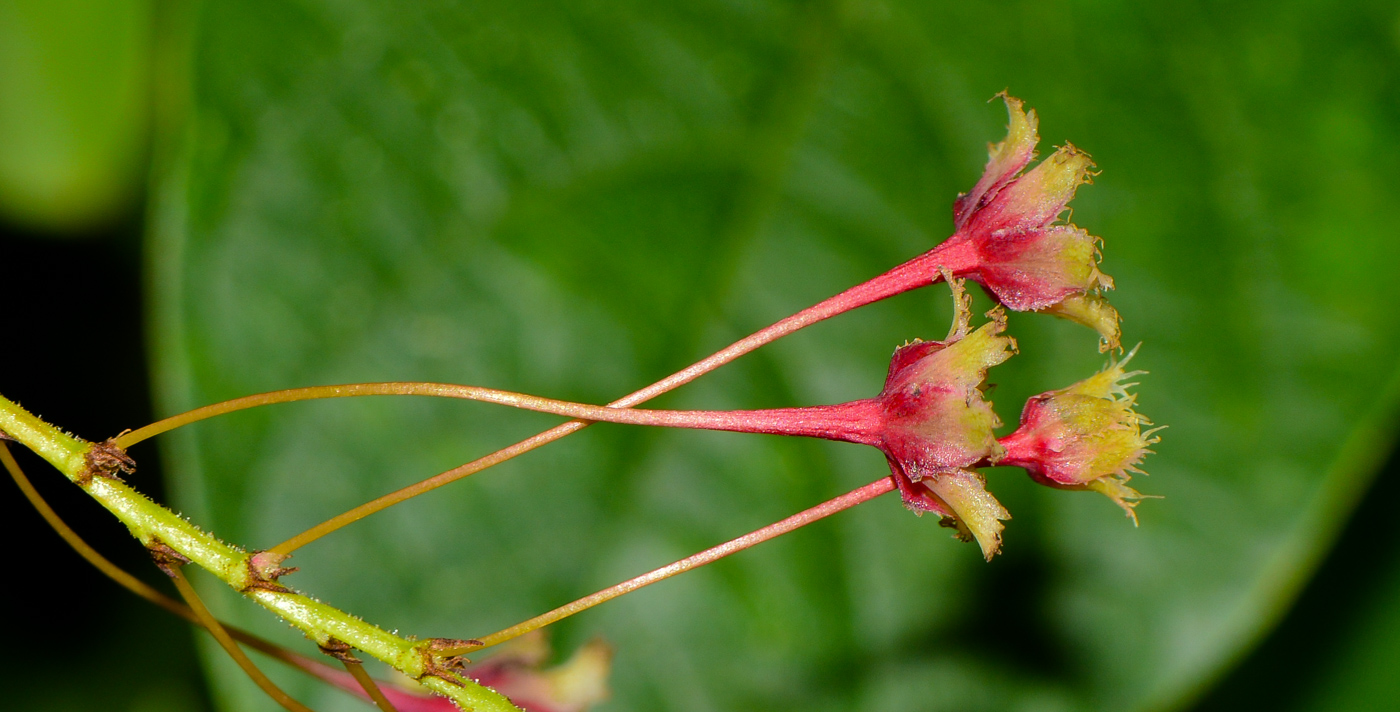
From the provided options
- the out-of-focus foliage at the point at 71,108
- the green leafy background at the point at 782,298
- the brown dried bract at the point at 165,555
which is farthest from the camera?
the out-of-focus foliage at the point at 71,108

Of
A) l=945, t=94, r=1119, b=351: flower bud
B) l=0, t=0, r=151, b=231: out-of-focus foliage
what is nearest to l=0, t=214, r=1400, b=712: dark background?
l=0, t=0, r=151, b=231: out-of-focus foliage

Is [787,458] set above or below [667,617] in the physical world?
above

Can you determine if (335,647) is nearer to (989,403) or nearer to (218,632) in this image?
(218,632)

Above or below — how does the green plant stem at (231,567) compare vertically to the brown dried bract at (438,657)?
above

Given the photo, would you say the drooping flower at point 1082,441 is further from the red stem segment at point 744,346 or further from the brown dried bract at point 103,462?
the brown dried bract at point 103,462

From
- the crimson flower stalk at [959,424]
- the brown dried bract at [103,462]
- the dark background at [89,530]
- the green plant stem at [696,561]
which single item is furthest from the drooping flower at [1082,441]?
the dark background at [89,530]

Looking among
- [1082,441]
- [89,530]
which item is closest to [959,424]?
[1082,441]

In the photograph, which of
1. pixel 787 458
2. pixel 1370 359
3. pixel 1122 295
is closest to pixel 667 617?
pixel 787 458

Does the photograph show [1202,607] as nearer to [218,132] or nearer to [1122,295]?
[1122,295]
